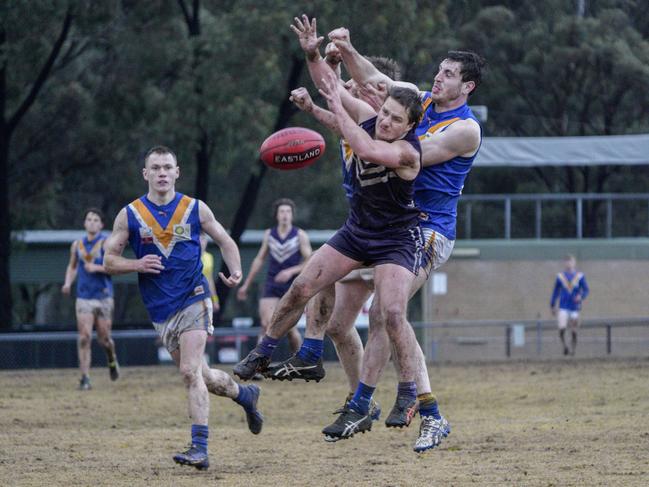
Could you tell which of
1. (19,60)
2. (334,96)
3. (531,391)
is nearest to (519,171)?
(19,60)

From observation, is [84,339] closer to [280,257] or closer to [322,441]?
[280,257]

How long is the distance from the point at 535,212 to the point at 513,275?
2.57 meters

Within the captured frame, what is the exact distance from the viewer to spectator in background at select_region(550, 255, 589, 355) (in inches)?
977

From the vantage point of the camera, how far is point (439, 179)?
29.2ft

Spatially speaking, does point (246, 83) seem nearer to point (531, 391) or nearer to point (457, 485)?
point (531, 391)

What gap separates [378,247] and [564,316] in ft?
55.9

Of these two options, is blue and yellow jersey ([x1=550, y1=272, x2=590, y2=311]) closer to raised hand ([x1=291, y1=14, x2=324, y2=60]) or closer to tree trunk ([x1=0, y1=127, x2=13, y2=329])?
tree trunk ([x1=0, y1=127, x2=13, y2=329])

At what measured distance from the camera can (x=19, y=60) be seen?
25.8m

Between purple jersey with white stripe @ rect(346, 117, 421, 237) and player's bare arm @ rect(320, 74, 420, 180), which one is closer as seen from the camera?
player's bare arm @ rect(320, 74, 420, 180)

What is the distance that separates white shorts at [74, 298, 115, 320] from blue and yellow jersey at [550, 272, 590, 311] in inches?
407

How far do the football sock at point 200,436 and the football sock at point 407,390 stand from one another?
2.17 m

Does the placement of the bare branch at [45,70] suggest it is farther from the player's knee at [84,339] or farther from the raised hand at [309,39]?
the raised hand at [309,39]

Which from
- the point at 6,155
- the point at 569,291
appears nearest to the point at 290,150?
the point at 569,291

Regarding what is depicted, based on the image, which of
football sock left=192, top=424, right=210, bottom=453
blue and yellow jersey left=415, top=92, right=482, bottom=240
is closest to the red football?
blue and yellow jersey left=415, top=92, right=482, bottom=240
